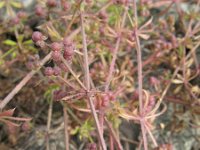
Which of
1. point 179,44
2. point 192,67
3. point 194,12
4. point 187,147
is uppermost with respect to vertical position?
point 194,12

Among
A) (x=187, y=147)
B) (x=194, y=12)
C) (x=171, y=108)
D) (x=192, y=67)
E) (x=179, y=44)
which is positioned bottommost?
(x=187, y=147)

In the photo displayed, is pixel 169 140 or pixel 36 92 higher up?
pixel 36 92

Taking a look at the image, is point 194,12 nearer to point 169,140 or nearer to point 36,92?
point 169,140

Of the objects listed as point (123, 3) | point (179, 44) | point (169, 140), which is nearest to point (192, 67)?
point (179, 44)

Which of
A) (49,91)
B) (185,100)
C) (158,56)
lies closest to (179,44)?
(158,56)

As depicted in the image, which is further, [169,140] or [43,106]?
[43,106]

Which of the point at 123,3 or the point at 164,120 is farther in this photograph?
the point at 164,120

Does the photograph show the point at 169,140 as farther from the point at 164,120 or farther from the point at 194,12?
the point at 194,12

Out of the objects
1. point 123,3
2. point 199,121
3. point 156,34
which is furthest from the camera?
point 156,34

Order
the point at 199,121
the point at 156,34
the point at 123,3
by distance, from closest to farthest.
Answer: the point at 123,3 < the point at 199,121 < the point at 156,34
